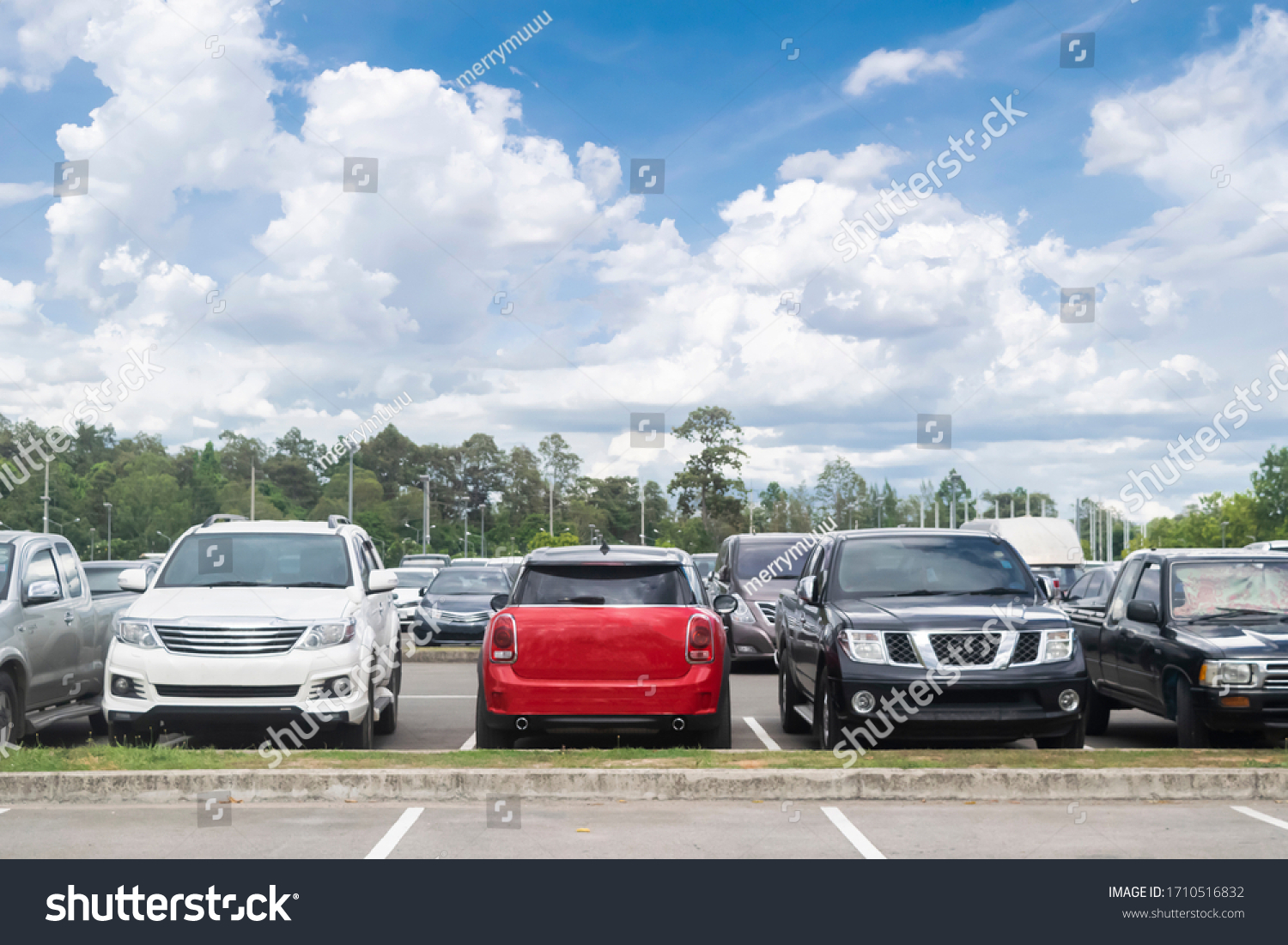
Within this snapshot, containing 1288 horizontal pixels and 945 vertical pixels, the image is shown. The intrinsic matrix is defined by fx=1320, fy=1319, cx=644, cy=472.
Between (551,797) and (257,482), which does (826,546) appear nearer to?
(551,797)

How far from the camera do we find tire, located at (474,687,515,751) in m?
9.87

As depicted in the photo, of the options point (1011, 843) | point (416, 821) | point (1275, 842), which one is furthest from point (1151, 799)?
point (416, 821)

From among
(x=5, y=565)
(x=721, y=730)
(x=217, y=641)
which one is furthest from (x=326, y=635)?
(x=721, y=730)

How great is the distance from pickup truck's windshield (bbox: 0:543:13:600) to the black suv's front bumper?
6.80 metres

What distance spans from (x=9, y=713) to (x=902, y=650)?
6953 mm

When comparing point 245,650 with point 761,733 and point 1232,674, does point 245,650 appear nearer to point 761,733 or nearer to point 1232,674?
point 761,733

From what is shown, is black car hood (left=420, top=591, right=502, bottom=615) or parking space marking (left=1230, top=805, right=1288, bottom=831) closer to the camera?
parking space marking (left=1230, top=805, right=1288, bottom=831)

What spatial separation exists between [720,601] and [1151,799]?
3.85 meters

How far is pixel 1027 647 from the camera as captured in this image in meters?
9.80

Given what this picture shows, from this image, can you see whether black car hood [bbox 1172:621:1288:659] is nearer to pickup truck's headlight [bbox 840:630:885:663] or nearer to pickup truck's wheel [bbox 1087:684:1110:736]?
pickup truck's wheel [bbox 1087:684:1110:736]

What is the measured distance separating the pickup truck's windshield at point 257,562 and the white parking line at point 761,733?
13.1 feet

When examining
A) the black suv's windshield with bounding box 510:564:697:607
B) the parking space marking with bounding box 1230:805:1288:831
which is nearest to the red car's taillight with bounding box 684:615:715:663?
the black suv's windshield with bounding box 510:564:697:607

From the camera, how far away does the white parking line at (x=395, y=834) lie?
22.9 feet

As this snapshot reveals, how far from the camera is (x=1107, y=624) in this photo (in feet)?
40.8
